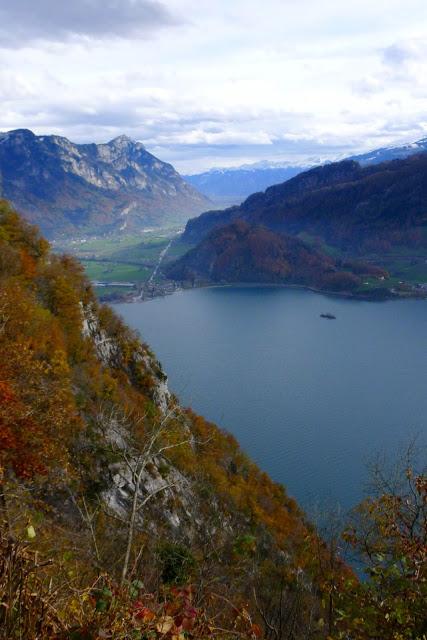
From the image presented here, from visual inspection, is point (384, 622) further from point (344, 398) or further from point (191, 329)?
point (191, 329)

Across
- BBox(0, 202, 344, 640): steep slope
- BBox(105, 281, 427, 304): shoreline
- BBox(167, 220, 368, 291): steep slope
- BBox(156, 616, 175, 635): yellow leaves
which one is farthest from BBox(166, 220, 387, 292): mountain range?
BBox(156, 616, 175, 635): yellow leaves

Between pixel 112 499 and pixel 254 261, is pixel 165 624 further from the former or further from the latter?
pixel 254 261

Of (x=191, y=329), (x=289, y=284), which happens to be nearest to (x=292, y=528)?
(x=191, y=329)

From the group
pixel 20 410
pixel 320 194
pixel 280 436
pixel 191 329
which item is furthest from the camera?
pixel 320 194

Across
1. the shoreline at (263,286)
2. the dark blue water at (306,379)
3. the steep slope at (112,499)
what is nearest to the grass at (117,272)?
the shoreline at (263,286)

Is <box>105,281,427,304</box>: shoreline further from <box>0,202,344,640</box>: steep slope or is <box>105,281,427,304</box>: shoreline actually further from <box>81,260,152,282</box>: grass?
<box>0,202,344,640</box>: steep slope

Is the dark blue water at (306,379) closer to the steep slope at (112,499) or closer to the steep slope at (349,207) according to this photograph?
the steep slope at (112,499)
